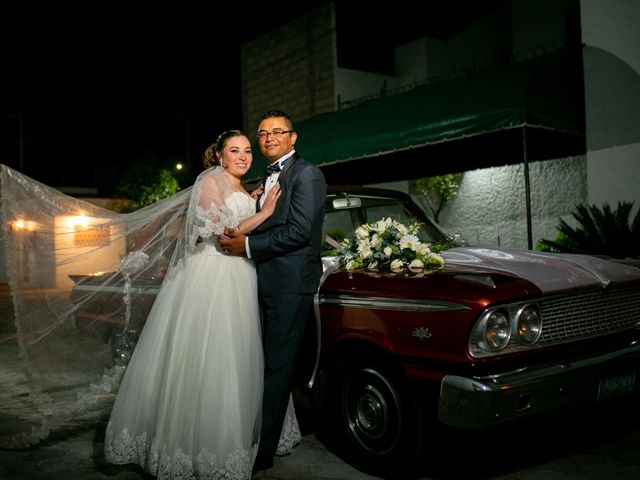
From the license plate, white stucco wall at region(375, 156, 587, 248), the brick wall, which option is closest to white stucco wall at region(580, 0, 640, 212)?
white stucco wall at region(375, 156, 587, 248)

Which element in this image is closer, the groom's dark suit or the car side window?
the groom's dark suit

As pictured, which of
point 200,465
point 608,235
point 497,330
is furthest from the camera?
point 608,235

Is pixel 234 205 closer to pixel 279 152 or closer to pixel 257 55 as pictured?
pixel 279 152

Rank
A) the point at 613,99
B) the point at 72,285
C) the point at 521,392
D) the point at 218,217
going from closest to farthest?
1. the point at 521,392
2. the point at 218,217
3. the point at 72,285
4. the point at 613,99

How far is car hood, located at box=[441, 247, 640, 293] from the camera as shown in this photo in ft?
11.6

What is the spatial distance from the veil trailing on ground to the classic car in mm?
1242

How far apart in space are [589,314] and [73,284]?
11.4 ft

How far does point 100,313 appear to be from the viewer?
14.4 ft

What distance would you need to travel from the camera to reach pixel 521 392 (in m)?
3.17

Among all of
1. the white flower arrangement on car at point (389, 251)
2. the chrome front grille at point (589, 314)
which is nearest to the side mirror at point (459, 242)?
the white flower arrangement on car at point (389, 251)

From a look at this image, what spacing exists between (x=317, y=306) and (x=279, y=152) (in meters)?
1.01

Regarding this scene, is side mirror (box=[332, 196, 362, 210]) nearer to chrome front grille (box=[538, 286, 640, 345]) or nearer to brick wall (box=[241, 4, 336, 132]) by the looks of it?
chrome front grille (box=[538, 286, 640, 345])

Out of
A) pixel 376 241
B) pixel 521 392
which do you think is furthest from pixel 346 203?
pixel 521 392

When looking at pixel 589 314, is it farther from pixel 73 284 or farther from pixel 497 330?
pixel 73 284
